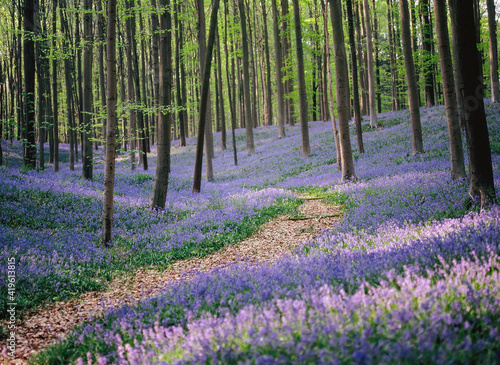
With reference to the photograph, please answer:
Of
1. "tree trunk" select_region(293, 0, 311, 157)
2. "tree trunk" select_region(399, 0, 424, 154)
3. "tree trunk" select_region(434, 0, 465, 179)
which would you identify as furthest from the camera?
"tree trunk" select_region(293, 0, 311, 157)

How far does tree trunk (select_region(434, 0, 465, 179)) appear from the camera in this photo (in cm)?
914

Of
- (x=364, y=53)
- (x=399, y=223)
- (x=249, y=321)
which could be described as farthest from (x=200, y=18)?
(x=364, y=53)

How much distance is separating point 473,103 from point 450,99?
13.6 ft

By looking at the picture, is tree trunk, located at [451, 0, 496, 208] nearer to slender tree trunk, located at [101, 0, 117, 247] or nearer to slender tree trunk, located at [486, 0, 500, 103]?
slender tree trunk, located at [101, 0, 117, 247]

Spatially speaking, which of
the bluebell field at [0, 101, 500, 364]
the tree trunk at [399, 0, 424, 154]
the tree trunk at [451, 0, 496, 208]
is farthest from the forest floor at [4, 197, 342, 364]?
the tree trunk at [399, 0, 424, 154]

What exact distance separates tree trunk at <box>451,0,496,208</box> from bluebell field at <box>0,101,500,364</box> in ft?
2.51

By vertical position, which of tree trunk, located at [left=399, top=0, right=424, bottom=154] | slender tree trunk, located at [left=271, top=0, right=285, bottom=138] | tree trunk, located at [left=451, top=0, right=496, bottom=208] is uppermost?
slender tree trunk, located at [left=271, top=0, right=285, bottom=138]

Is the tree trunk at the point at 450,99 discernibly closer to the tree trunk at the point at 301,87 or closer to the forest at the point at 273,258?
the forest at the point at 273,258

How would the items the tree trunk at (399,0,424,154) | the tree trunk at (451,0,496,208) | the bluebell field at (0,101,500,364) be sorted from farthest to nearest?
the tree trunk at (399,0,424,154) → the tree trunk at (451,0,496,208) → the bluebell field at (0,101,500,364)

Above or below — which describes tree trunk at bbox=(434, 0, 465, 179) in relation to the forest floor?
above

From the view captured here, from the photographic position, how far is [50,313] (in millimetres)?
5277

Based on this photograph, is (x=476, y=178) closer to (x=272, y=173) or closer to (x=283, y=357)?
(x=283, y=357)

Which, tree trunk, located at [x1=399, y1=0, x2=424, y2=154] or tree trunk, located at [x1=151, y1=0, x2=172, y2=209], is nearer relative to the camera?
tree trunk, located at [x1=151, y1=0, x2=172, y2=209]

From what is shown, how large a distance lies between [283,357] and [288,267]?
2771mm
